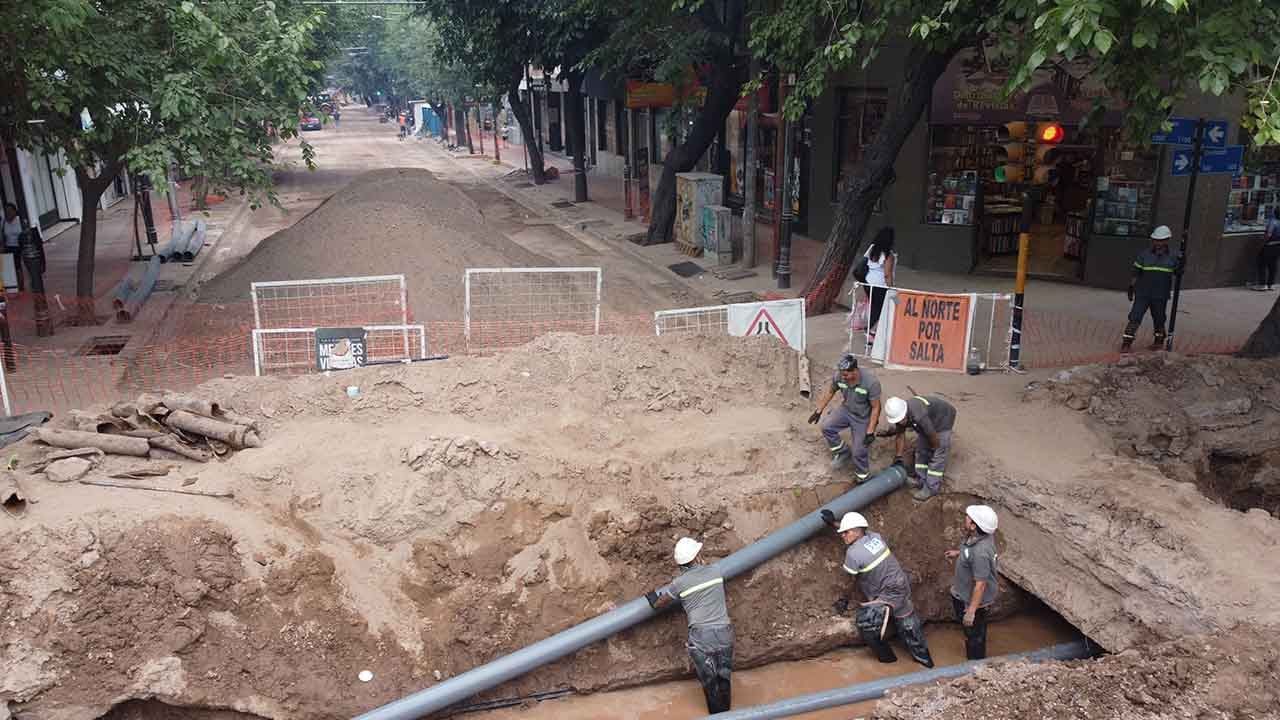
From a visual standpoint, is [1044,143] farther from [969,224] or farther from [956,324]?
[969,224]

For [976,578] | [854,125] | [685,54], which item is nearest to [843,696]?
[976,578]

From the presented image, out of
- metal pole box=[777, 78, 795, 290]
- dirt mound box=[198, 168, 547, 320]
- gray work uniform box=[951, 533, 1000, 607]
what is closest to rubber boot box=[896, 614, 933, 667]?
gray work uniform box=[951, 533, 1000, 607]

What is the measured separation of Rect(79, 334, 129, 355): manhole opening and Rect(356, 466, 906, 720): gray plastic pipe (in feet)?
33.1

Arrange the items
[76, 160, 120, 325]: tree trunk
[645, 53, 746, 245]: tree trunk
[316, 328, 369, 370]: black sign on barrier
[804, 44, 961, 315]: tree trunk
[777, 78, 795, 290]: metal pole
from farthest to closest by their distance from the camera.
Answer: [645, 53, 746, 245]: tree trunk → [777, 78, 795, 290]: metal pole → [76, 160, 120, 325]: tree trunk → [804, 44, 961, 315]: tree trunk → [316, 328, 369, 370]: black sign on barrier

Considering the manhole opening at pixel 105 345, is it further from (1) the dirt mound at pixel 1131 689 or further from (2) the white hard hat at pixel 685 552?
(1) the dirt mound at pixel 1131 689

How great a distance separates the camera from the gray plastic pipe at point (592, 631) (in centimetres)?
770

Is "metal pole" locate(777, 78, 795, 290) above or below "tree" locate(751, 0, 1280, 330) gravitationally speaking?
below

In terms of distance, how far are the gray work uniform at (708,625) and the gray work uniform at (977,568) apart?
225cm

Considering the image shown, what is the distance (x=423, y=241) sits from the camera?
18.4 m

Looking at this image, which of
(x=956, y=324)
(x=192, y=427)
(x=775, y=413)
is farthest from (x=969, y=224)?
(x=192, y=427)

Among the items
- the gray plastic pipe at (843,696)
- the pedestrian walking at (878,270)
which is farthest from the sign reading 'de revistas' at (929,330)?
the gray plastic pipe at (843,696)

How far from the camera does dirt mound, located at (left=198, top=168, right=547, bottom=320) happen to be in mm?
16609

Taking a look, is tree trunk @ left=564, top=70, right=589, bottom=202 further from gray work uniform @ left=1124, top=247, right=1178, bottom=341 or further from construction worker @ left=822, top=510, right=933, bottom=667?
construction worker @ left=822, top=510, right=933, bottom=667

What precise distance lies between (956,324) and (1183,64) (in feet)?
13.8
